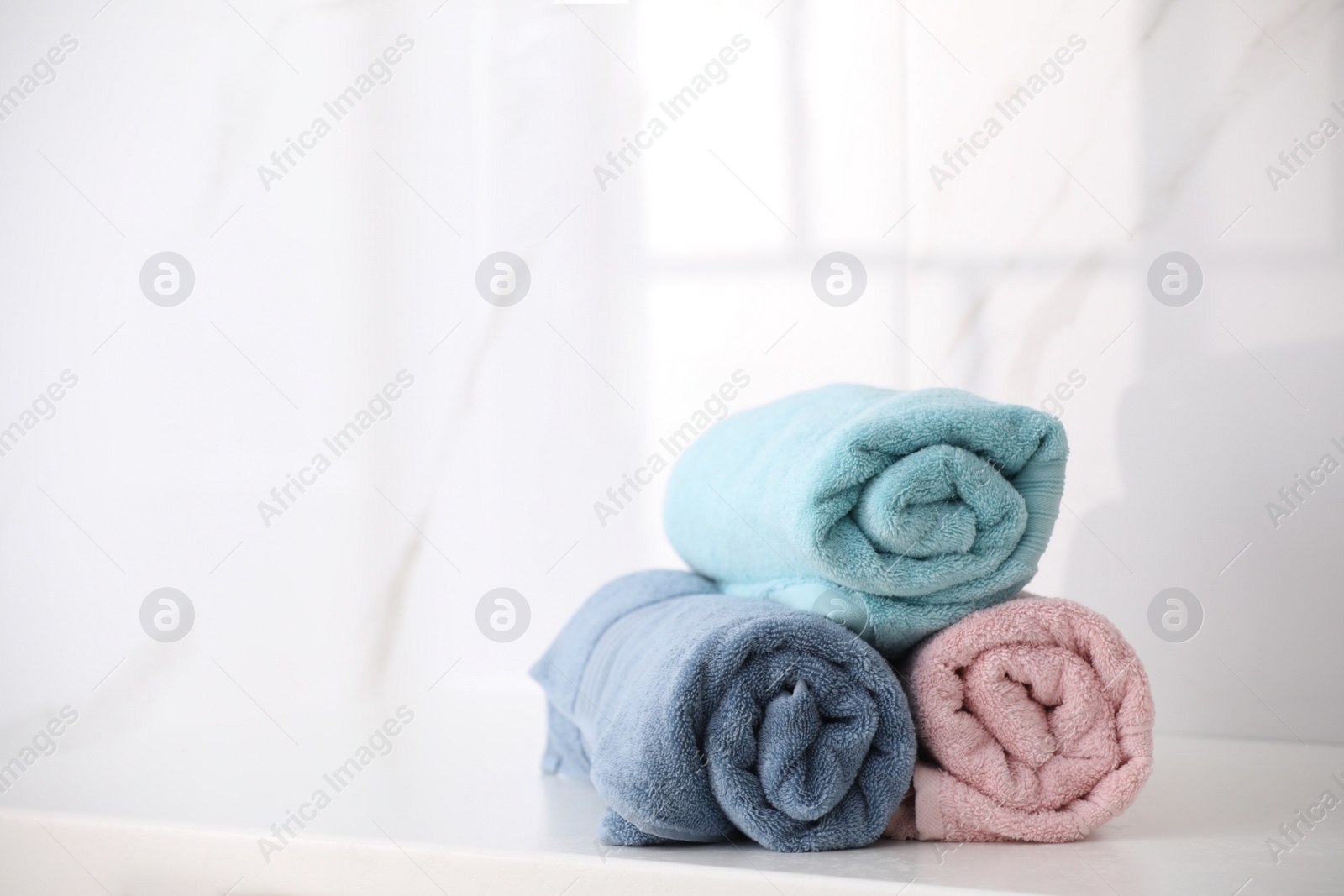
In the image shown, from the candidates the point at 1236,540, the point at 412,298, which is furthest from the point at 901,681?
the point at 412,298

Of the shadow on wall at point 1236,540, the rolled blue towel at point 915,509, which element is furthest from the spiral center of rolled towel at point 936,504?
the shadow on wall at point 1236,540

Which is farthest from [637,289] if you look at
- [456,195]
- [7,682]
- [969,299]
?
[7,682]

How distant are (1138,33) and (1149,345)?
0.88 feet

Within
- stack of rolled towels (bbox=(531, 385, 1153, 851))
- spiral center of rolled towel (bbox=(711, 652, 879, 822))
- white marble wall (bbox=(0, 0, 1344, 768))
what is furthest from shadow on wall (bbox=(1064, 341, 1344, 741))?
spiral center of rolled towel (bbox=(711, 652, 879, 822))

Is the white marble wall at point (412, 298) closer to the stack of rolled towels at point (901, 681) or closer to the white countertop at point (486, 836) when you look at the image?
the white countertop at point (486, 836)

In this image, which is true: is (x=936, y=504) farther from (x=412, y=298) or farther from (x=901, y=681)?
(x=412, y=298)

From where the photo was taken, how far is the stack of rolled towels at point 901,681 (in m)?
0.56

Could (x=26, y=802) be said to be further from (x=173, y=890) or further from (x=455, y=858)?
(x=455, y=858)

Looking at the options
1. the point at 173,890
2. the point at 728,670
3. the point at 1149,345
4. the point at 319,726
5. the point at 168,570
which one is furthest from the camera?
the point at 168,570

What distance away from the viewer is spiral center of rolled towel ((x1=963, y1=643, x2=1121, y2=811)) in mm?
586

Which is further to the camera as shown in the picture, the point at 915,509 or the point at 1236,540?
the point at 1236,540

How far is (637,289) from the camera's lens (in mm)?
1141

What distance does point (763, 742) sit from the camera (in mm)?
563

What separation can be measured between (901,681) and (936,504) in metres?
0.11
